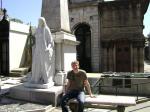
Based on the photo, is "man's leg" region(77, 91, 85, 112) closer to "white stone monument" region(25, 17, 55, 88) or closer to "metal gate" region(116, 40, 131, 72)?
"white stone monument" region(25, 17, 55, 88)

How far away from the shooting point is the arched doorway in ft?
54.4

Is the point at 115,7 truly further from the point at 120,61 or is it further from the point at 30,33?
the point at 30,33

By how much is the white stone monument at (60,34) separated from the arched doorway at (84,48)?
7355 millimetres

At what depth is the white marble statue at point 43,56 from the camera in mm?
7578

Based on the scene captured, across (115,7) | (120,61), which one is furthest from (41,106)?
(115,7)

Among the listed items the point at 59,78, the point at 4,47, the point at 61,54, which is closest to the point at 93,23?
the point at 4,47

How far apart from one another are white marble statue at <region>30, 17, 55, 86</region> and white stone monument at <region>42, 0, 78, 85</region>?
0.45 meters

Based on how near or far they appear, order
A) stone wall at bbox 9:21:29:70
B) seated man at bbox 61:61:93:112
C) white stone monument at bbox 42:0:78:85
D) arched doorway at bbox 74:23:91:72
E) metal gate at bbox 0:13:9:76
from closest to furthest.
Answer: seated man at bbox 61:61:93:112, white stone monument at bbox 42:0:78:85, metal gate at bbox 0:13:9:76, stone wall at bbox 9:21:29:70, arched doorway at bbox 74:23:91:72

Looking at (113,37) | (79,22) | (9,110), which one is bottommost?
(9,110)

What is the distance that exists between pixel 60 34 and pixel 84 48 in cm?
849

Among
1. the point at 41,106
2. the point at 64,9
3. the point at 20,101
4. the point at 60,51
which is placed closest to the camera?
Result: the point at 41,106

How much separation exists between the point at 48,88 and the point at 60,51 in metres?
1.37

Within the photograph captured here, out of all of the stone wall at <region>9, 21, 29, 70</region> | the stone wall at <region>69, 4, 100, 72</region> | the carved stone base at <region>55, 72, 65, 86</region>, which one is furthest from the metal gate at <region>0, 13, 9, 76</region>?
the carved stone base at <region>55, 72, 65, 86</region>

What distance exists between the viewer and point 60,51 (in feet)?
27.0
